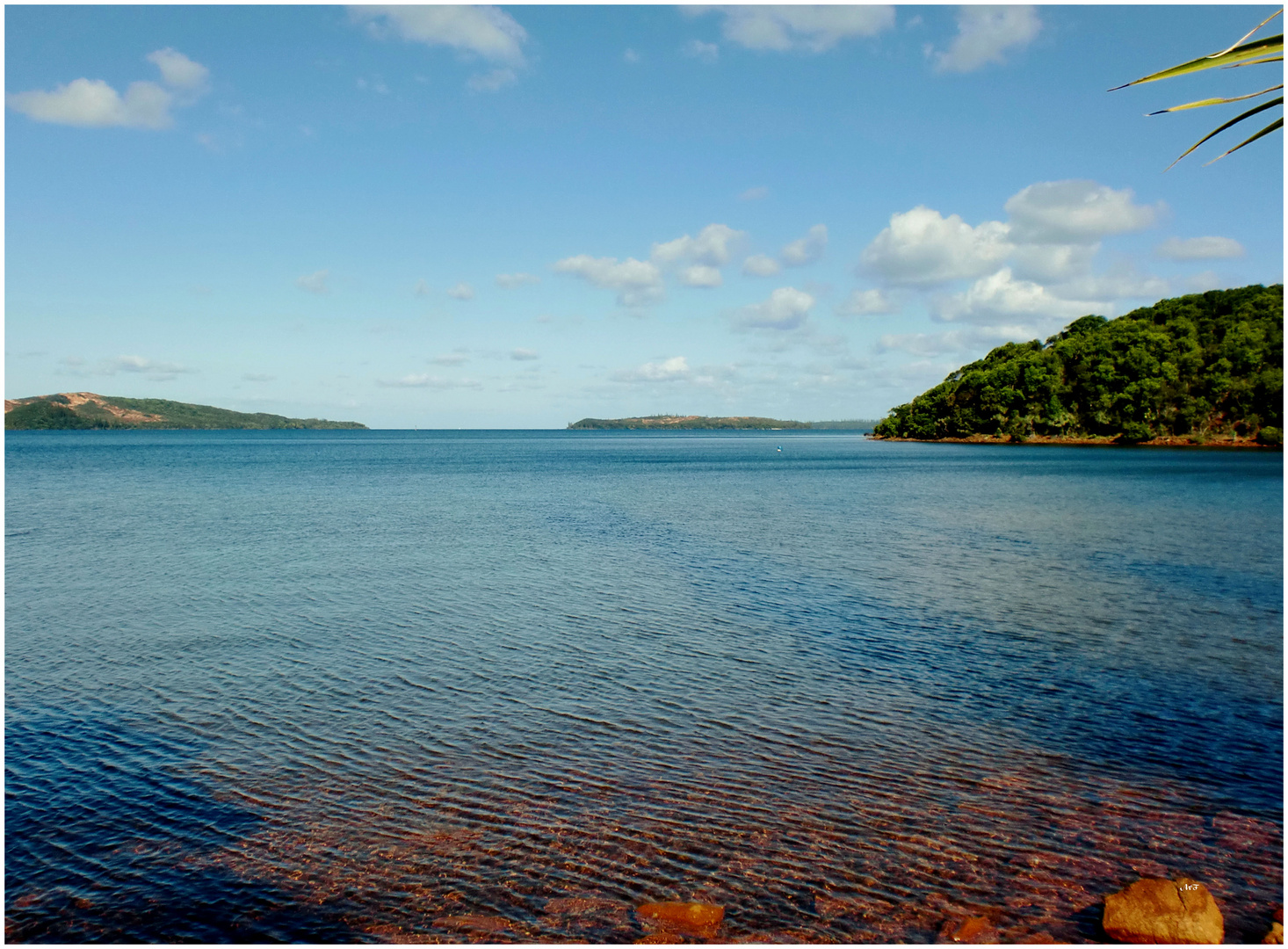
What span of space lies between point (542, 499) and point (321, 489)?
776 inches

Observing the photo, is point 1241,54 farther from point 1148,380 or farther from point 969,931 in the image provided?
point 1148,380

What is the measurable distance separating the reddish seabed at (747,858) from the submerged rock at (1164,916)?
0.25 metres

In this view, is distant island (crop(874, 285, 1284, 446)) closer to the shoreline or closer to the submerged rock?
the shoreline

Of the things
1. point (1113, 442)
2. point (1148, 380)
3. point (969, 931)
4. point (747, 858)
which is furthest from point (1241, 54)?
point (1113, 442)

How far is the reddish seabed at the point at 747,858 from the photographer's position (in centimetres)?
791

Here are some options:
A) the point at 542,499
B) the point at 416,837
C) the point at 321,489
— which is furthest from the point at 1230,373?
the point at 416,837

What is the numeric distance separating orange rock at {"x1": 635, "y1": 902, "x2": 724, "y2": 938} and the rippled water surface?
0.14 m

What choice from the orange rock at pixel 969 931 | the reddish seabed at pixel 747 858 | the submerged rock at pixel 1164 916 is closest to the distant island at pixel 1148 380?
the reddish seabed at pixel 747 858

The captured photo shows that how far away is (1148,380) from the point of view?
12144 centimetres

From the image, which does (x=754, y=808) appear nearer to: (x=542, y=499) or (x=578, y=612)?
(x=578, y=612)

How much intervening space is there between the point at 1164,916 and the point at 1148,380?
5306 inches

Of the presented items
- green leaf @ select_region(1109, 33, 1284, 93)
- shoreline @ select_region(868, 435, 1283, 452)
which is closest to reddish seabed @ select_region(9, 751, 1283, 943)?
green leaf @ select_region(1109, 33, 1284, 93)

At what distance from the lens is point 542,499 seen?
55406 millimetres

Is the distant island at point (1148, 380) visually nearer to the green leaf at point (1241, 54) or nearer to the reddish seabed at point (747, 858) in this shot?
the reddish seabed at point (747, 858)
